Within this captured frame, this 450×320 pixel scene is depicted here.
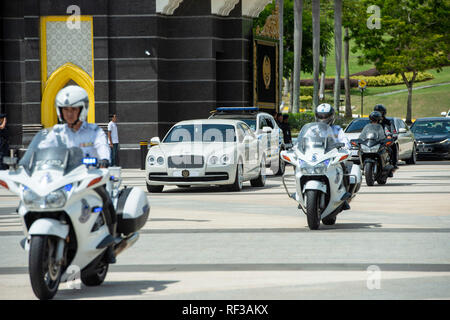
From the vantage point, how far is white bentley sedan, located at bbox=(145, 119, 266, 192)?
19.5 m

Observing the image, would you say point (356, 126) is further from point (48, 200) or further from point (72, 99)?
point (48, 200)

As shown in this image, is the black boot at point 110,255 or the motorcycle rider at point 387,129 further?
the motorcycle rider at point 387,129

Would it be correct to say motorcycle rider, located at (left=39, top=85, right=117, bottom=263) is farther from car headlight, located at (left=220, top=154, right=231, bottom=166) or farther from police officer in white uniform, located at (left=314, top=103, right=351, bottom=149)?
car headlight, located at (left=220, top=154, right=231, bottom=166)

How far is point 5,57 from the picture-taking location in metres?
32.1

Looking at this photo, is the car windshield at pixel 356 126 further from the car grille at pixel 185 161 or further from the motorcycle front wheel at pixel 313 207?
the motorcycle front wheel at pixel 313 207

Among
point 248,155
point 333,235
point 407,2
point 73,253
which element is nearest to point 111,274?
point 73,253

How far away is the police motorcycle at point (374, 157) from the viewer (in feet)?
69.7

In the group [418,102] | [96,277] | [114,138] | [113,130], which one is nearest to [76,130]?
[96,277]

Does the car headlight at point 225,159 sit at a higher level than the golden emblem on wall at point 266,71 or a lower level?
lower

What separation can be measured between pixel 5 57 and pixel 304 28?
48.7 metres

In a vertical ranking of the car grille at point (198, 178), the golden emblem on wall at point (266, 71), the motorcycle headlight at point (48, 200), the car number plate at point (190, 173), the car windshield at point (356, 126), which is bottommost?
the car grille at point (198, 178)

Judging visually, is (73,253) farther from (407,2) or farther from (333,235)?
(407,2)

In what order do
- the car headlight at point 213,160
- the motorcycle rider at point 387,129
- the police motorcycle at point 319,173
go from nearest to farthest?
the police motorcycle at point 319,173, the car headlight at point 213,160, the motorcycle rider at point 387,129

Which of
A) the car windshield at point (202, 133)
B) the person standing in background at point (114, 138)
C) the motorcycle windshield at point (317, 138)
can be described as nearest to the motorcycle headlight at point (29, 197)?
the motorcycle windshield at point (317, 138)
